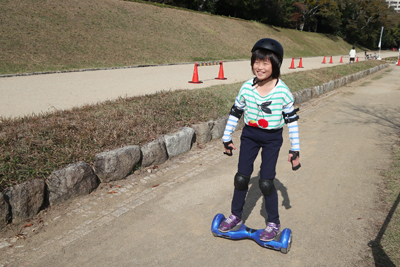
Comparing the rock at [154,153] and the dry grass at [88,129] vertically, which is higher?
the dry grass at [88,129]

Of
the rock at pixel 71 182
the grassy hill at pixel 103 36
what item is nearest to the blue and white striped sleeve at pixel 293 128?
the rock at pixel 71 182

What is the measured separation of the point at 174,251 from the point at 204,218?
66 cm

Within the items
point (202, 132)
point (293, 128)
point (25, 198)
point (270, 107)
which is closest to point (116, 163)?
point (25, 198)

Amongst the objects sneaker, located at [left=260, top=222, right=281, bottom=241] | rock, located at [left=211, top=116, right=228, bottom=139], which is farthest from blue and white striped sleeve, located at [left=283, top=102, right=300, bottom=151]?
rock, located at [left=211, top=116, right=228, bottom=139]

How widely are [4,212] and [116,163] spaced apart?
1432mm

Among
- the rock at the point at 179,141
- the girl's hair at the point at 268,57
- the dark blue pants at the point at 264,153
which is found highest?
the girl's hair at the point at 268,57

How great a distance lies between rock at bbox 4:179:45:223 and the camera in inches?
126

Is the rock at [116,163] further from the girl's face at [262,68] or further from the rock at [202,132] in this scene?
the girl's face at [262,68]

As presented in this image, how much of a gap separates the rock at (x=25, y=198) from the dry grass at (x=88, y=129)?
0.11 metres

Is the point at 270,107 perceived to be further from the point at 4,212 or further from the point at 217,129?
the point at 217,129

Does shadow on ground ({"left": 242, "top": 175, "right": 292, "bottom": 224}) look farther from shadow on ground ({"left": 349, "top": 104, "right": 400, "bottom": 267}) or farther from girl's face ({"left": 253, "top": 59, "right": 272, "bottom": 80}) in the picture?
girl's face ({"left": 253, "top": 59, "right": 272, "bottom": 80})

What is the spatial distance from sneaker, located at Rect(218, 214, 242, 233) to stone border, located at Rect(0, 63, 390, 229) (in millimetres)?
1825

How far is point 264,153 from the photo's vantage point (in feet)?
9.68

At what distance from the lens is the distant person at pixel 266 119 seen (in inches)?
110
